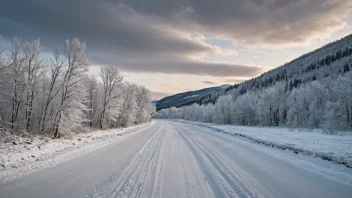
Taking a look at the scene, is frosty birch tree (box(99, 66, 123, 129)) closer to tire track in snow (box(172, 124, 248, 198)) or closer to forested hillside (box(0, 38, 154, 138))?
forested hillside (box(0, 38, 154, 138))

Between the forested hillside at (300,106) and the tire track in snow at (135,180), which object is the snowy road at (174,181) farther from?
the forested hillside at (300,106)

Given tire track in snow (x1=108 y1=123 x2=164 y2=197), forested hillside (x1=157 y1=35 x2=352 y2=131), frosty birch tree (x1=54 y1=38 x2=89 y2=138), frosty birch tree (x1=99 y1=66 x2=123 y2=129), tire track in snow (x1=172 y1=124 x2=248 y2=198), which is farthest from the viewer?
forested hillside (x1=157 y1=35 x2=352 y2=131)

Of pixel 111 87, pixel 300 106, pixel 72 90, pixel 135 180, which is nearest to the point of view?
pixel 135 180

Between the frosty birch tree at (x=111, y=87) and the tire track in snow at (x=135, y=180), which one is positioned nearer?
the tire track in snow at (x=135, y=180)

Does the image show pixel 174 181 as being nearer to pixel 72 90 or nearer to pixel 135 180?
pixel 135 180

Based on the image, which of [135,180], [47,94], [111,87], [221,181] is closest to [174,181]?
[135,180]

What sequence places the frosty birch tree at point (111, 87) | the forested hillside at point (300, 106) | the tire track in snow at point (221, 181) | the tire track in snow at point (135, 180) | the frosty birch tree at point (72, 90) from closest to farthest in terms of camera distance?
1. the tire track in snow at point (135, 180)
2. the tire track in snow at point (221, 181)
3. the frosty birch tree at point (72, 90)
4. the frosty birch tree at point (111, 87)
5. the forested hillside at point (300, 106)

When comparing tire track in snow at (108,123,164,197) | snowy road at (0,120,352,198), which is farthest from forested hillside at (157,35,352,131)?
tire track in snow at (108,123,164,197)

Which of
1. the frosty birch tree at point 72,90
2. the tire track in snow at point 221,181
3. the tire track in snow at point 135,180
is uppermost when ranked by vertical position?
the frosty birch tree at point 72,90

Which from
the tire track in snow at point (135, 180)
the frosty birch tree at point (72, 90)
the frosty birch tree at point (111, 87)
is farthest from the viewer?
the frosty birch tree at point (111, 87)

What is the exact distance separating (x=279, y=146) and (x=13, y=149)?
16.5 meters

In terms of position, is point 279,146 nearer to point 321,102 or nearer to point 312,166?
point 312,166

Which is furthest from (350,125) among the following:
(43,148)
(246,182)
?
(43,148)

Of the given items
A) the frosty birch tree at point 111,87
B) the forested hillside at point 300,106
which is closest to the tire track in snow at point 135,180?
the frosty birch tree at point 111,87
